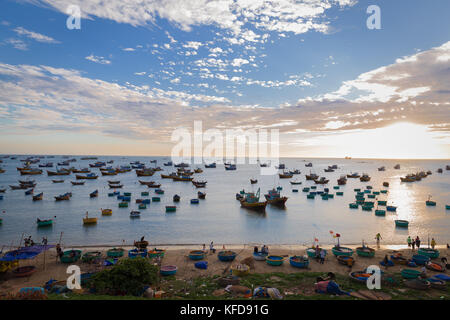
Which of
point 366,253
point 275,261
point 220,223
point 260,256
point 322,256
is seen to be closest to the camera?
point 275,261

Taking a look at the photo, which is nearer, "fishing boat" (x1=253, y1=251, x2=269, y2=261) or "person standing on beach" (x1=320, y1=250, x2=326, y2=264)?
"person standing on beach" (x1=320, y1=250, x2=326, y2=264)

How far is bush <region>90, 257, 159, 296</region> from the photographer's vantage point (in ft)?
50.4

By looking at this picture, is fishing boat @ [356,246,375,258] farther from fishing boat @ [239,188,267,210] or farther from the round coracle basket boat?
the round coracle basket boat

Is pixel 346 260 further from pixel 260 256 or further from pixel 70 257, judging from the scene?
pixel 70 257

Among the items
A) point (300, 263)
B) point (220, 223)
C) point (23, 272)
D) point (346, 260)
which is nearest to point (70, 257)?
point (23, 272)

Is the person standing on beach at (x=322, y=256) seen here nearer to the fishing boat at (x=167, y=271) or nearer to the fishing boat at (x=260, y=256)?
the fishing boat at (x=260, y=256)

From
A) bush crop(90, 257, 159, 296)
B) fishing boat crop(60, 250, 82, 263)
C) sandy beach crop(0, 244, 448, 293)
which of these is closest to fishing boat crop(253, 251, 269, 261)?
sandy beach crop(0, 244, 448, 293)

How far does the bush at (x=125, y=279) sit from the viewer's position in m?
15.4

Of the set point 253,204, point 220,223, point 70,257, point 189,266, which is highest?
point 253,204

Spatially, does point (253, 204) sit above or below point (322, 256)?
above

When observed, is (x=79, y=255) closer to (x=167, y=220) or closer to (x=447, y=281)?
(x=167, y=220)

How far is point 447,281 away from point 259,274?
13.0 metres

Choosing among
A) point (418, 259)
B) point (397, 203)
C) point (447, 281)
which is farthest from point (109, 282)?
point (397, 203)

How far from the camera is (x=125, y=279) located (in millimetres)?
15648
